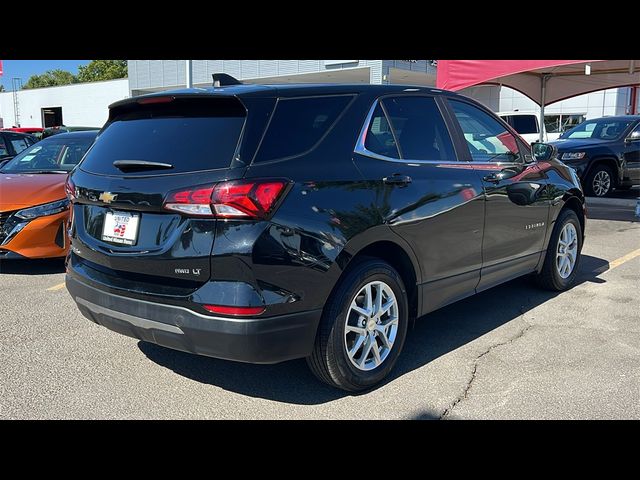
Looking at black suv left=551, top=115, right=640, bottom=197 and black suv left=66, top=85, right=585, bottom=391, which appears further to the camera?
black suv left=551, top=115, right=640, bottom=197

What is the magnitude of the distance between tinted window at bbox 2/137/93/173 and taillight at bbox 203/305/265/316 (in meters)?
5.17

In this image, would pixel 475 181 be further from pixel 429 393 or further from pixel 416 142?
pixel 429 393

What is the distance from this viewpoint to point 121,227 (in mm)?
3275

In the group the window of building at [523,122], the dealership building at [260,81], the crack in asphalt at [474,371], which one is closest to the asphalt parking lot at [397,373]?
the crack in asphalt at [474,371]

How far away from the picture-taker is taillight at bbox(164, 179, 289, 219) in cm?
292

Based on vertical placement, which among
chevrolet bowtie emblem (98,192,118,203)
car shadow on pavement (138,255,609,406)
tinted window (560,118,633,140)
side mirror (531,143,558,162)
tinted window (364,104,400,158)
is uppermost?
tinted window (560,118,633,140)

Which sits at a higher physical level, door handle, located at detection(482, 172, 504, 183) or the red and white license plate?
door handle, located at detection(482, 172, 504, 183)

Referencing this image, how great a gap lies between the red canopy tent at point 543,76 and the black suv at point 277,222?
667cm

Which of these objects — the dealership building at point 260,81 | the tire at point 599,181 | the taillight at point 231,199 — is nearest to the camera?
the taillight at point 231,199

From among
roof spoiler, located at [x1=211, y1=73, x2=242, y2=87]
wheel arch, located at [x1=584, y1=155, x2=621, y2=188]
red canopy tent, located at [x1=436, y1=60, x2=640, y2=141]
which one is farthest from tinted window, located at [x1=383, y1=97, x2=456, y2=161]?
wheel arch, located at [x1=584, y1=155, x2=621, y2=188]

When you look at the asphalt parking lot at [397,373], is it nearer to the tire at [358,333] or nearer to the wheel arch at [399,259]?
the tire at [358,333]

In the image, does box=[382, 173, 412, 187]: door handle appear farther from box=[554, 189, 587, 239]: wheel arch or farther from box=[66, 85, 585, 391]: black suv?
box=[554, 189, 587, 239]: wheel arch

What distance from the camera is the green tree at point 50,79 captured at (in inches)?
4077
